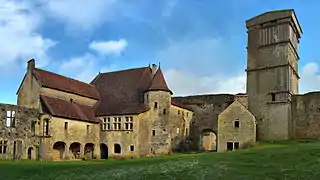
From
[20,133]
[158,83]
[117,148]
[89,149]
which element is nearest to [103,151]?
[89,149]

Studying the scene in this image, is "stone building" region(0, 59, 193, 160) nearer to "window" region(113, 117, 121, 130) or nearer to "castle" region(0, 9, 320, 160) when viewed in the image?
"window" region(113, 117, 121, 130)

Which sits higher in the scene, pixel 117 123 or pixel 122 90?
pixel 122 90

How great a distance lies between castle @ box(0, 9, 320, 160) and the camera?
46656mm

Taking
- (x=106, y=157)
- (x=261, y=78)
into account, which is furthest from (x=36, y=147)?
(x=261, y=78)

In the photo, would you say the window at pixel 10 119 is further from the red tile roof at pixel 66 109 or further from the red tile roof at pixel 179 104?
the red tile roof at pixel 179 104

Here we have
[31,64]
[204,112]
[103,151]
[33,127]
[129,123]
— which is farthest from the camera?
[204,112]

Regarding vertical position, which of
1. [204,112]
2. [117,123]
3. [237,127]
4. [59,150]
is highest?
[204,112]

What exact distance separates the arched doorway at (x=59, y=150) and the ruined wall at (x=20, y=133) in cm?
253

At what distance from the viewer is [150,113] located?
51125 mm

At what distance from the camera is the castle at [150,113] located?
4666cm

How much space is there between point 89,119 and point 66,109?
3604 mm

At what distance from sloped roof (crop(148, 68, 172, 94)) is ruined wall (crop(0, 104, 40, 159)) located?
13.6m

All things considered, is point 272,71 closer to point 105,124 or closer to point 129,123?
point 129,123

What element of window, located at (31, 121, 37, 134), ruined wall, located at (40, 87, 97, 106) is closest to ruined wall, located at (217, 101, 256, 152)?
ruined wall, located at (40, 87, 97, 106)
